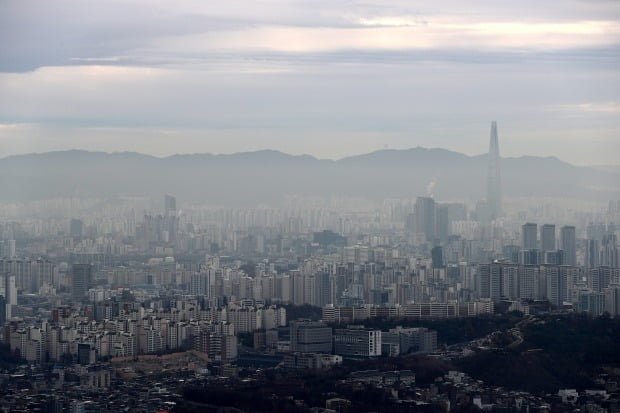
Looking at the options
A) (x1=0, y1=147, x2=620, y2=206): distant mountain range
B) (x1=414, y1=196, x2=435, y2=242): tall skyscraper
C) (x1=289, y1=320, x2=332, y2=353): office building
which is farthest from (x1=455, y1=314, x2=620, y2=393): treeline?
(x1=414, y1=196, x2=435, y2=242): tall skyscraper

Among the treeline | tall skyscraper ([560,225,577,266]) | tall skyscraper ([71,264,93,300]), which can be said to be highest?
tall skyscraper ([560,225,577,266])

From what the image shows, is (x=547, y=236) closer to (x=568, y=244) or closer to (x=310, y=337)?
(x=568, y=244)

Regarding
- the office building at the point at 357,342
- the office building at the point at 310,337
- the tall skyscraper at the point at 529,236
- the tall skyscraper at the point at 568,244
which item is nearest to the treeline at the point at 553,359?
the office building at the point at 357,342

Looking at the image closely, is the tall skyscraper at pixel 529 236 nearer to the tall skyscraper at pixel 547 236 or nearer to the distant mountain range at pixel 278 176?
the tall skyscraper at pixel 547 236

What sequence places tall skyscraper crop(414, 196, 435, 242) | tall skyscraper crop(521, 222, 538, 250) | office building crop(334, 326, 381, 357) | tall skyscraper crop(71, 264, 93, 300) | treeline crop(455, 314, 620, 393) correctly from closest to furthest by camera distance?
treeline crop(455, 314, 620, 393) < office building crop(334, 326, 381, 357) < tall skyscraper crop(71, 264, 93, 300) < tall skyscraper crop(521, 222, 538, 250) < tall skyscraper crop(414, 196, 435, 242)

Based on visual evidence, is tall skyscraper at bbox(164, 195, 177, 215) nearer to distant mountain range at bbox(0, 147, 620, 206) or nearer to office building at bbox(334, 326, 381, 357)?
distant mountain range at bbox(0, 147, 620, 206)

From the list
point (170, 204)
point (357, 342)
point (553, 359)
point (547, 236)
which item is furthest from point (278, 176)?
point (553, 359)
